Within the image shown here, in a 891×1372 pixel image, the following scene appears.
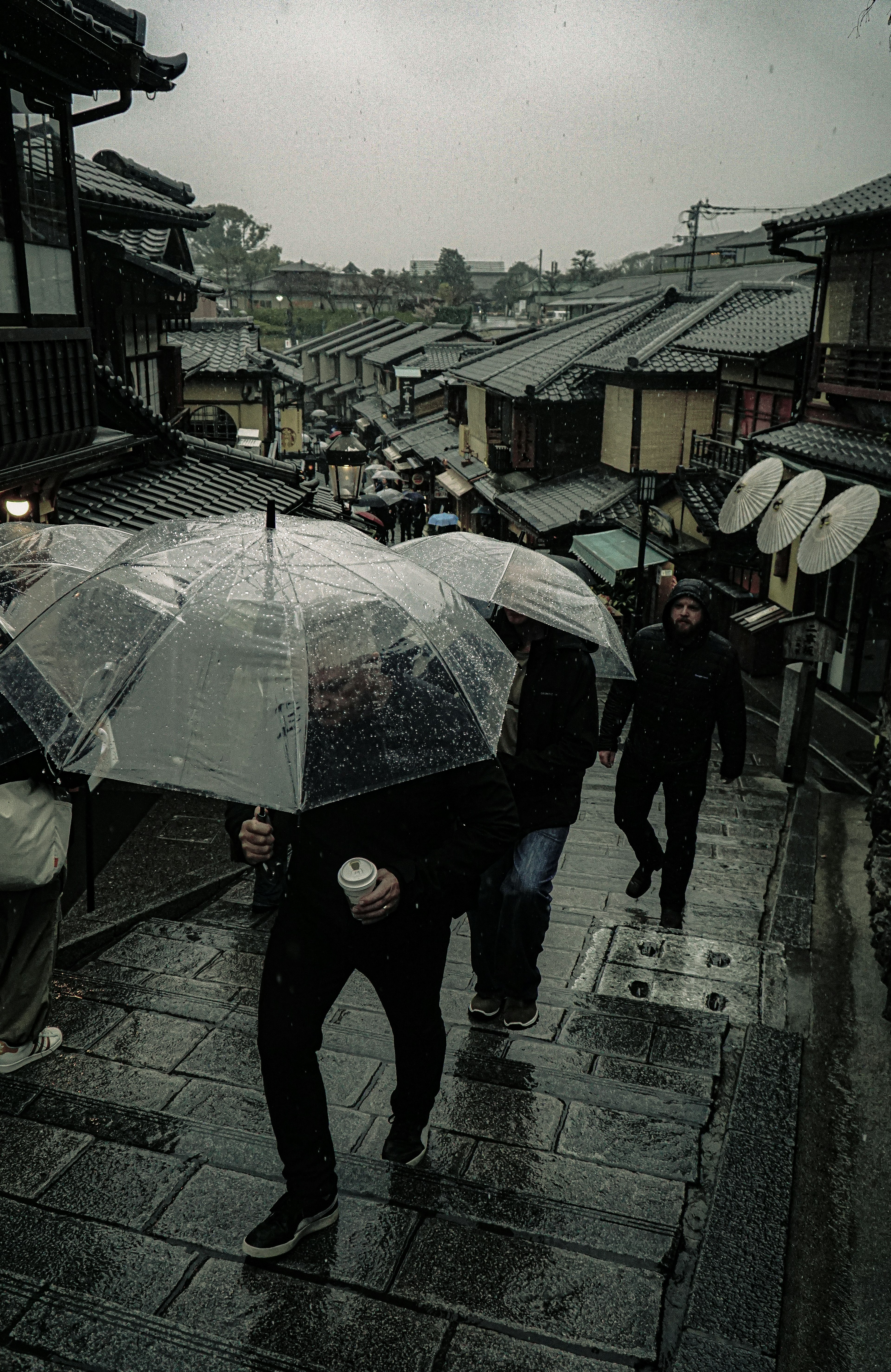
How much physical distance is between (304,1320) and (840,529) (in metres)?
11.6

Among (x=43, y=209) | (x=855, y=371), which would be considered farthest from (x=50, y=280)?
(x=855, y=371)

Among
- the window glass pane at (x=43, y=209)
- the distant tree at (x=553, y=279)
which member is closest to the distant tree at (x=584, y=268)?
the distant tree at (x=553, y=279)

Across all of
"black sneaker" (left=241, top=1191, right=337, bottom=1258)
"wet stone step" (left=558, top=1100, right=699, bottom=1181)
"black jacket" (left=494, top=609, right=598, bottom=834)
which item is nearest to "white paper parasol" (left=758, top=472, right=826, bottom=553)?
"black jacket" (left=494, top=609, right=598, bottom=834)

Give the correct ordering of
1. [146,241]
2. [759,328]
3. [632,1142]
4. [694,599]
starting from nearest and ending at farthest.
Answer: [632,1142]
[694,599]
[146,241]
[759,328]

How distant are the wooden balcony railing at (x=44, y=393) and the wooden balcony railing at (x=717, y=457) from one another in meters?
14.0

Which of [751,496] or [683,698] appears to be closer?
[683,698]

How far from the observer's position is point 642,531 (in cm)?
1959

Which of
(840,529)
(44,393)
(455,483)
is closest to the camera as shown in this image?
(44,393)

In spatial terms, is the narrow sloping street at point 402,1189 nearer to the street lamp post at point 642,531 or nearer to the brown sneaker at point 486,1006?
the brown sneaker at point 486,1006

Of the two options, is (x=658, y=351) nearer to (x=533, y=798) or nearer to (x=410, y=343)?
(x=533, y=798)

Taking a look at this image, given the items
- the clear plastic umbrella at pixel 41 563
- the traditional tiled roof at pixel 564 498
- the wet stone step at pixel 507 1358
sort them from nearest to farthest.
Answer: the wet stone step at pixel 507 1358
the clear plastic umbrella at pixel 41 563
the traditional tiled roof at pixel 564 498

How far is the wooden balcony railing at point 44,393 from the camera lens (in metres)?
7.84

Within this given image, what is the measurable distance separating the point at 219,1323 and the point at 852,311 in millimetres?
17236

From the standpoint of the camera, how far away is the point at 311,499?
653 inches
